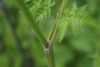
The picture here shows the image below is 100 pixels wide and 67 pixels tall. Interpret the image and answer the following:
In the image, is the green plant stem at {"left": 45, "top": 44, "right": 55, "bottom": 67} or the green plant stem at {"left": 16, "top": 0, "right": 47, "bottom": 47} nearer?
the green plant stem at {"left": 16, "top": 0, "right": 47, "bottom": 47}

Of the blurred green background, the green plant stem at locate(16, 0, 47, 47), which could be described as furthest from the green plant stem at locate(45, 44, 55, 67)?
the blurred green background

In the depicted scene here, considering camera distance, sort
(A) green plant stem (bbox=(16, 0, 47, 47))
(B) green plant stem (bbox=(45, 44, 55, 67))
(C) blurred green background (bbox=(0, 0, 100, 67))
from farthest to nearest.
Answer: (C) blurred green background (bbox=(0, 0, 100, 67))
(B) green plant stem (bbox=(45, 44, 55, 67))
(A) green plant stem (bbox=(16, 0, 47, 47))

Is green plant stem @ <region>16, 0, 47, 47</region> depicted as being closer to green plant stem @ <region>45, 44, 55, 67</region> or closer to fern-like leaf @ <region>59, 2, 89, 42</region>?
green plant stem @ <region>45, 44, 55, 67</region>

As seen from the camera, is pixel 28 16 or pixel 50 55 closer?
pixel 28 16

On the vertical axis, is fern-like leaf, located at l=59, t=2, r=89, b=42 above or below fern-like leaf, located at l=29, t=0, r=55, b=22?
below

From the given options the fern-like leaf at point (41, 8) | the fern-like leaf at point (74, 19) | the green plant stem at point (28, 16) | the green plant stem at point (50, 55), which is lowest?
the fern-like leaf at point (74, 19)

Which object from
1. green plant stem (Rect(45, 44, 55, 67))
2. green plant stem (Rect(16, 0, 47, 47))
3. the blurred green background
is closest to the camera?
green plant stem (Rect(16, 0, 47, 47))

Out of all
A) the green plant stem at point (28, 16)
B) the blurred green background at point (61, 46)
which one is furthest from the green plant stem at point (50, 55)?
the blurred green background at point (61, 46)

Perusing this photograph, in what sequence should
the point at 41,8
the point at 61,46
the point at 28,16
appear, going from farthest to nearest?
the point at 61,46 < the point at 41,8 < the point at 28,16

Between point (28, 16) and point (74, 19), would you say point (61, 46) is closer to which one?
point (74, 19)

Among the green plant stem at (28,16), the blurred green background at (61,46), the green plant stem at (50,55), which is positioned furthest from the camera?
the blurred green background at (61,46)

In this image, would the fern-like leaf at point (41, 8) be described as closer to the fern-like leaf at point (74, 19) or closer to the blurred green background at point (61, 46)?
the fern-like leaf at point (74, 19)

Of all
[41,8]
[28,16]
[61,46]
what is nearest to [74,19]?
[41,8]

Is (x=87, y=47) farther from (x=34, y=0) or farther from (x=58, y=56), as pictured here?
(x=34, y=0)
